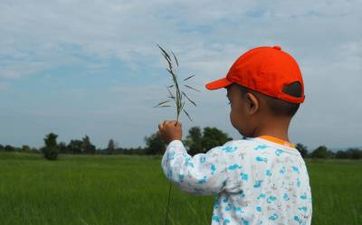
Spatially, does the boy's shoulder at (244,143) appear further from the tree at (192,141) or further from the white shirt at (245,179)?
the tree at (192,141)

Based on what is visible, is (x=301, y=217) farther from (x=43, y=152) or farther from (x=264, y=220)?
(x=43, y=152)

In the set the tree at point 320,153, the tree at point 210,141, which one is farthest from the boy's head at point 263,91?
the tree at point 320,153

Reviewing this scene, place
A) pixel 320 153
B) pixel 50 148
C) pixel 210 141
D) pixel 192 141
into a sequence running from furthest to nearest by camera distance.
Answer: pixel 320 153
pixel 50 148
pixel 210 141
pixel 192 141

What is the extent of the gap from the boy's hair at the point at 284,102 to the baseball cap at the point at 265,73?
11 mm

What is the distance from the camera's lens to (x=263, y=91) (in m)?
2.00

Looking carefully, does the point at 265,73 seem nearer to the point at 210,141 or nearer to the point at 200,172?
the point at 200,172

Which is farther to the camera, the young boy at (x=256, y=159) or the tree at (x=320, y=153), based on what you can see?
the tree at (x=320, y=153)

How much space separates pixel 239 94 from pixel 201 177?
1.02ft

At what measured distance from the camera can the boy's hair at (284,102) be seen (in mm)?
2016

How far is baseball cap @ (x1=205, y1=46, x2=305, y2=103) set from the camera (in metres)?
2.00

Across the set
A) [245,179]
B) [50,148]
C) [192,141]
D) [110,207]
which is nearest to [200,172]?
[245,179]

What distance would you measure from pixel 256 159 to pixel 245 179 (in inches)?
2.8

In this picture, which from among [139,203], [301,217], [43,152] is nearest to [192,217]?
[139,203]

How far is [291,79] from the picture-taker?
6.70 feet
